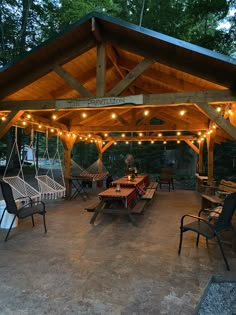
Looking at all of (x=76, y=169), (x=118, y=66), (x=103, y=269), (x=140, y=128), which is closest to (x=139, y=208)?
(x=103, y=269)

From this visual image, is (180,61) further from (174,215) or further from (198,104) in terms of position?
(174,215)

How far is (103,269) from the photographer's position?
2.62 m

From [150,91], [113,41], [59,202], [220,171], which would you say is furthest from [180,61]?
[220,171]

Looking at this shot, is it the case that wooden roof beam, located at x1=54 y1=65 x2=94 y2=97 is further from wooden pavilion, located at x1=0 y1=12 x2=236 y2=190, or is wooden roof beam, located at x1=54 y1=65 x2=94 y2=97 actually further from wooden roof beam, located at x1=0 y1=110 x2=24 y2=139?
wooden roof beam, located at x1=0 y1=110 x2=24 y2=139

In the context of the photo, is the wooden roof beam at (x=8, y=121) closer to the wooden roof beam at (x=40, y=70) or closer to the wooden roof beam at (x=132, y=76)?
the wooden roof beam at (x=40, y=70)

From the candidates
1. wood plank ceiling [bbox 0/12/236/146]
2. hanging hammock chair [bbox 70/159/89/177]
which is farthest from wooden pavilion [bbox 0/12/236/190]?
hanging hammock chair [bbox 70/159/89/177]

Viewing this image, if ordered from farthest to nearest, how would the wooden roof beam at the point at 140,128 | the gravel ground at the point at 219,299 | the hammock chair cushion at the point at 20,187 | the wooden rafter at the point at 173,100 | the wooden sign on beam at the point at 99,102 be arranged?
the wooden roof beam at the point at 140,128 < the hammock chair cushion at the point at 20,187 < the wooden sign on beam at the point at 99,102 < the wooden rafter at the point at 173,100 < the gravel ground at the point at 219,299

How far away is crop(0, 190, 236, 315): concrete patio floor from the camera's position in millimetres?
1990

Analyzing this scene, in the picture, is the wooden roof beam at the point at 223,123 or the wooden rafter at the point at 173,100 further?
the wooden rafter at the point at 173,100

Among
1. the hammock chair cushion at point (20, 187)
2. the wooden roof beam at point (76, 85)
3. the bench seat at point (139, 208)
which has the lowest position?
the bench seat at point (139, 208)

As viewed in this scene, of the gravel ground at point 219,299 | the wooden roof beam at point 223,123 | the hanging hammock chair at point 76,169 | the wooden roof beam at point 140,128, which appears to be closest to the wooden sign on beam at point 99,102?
the wooden roof beam at point 223,123

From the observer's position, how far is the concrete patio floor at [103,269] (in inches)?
78.4

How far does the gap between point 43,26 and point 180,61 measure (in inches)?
458

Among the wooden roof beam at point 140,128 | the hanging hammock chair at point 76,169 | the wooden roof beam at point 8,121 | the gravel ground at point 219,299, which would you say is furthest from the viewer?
the hanging hammock chair at point 76,169
